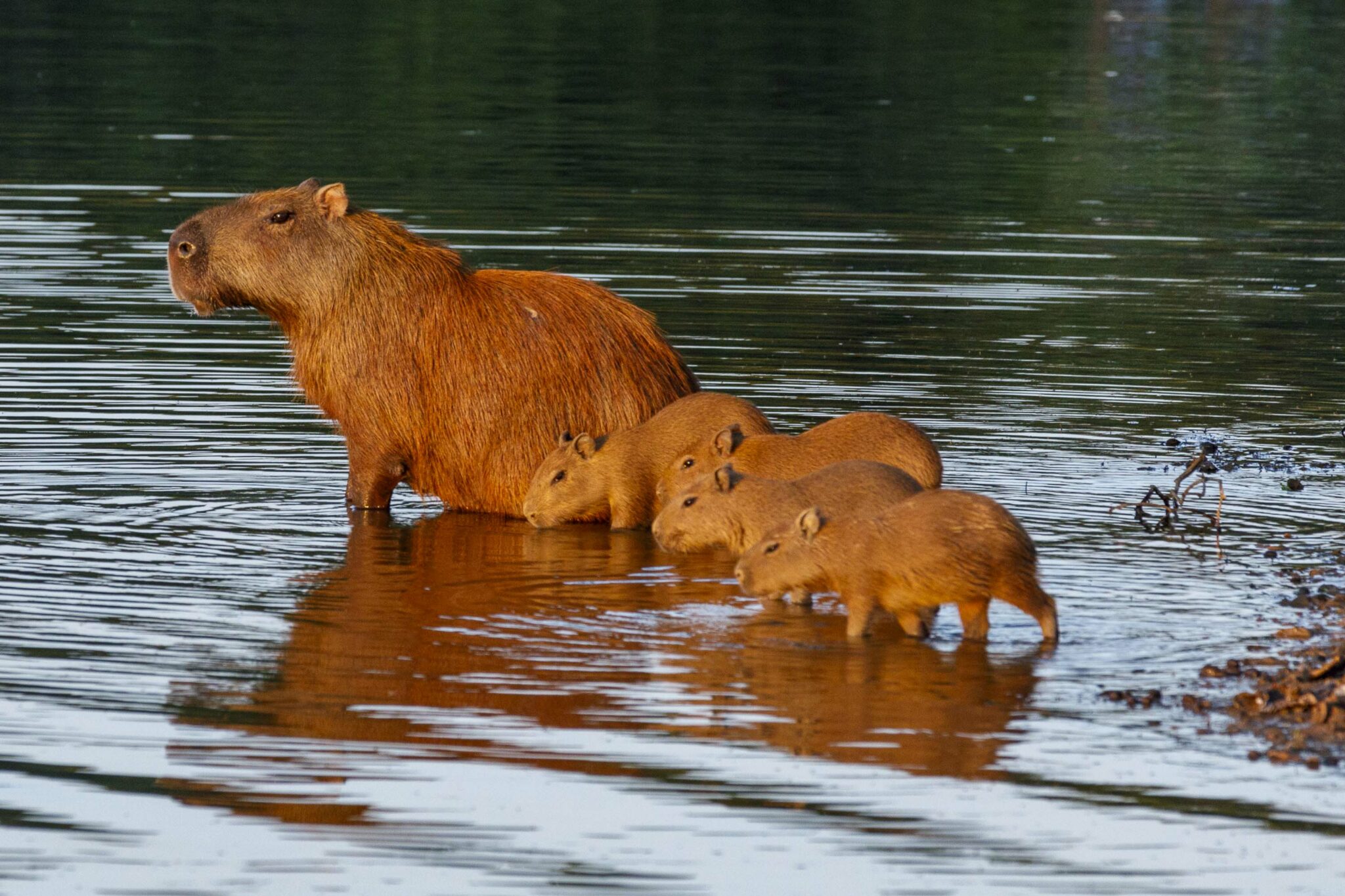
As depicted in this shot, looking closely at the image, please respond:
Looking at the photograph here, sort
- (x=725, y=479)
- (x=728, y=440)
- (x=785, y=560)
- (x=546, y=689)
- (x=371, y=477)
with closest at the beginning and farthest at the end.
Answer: (x=546, y=689), (x=785, y=560), (x=725, y=479), (x=728, y=440), (x=371, y=477)

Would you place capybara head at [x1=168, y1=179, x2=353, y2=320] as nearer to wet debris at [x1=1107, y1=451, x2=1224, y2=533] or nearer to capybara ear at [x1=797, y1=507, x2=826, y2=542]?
capybara ear at [x1=797, y1=507, x2=826, y2=542]

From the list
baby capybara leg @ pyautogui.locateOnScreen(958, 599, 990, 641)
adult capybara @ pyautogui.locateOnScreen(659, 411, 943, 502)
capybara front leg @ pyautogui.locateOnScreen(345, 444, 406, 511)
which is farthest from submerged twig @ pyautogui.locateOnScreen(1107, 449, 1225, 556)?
capybara front leg @ pyautogui.locateOnScreen(345, 444, 406, 511)

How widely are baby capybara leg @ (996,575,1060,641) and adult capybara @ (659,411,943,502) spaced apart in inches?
63.6

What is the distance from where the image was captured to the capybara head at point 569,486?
383 inches

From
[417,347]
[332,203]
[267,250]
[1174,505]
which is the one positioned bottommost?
[1174,505]

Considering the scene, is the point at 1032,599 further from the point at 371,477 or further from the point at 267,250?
the point at 267,250

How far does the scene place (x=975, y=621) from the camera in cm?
775

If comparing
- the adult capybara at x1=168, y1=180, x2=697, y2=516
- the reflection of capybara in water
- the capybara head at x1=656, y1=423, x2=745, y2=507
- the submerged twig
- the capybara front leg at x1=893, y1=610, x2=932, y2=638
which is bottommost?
the reflection of capybara in water

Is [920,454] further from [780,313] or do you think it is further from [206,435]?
[780,313]

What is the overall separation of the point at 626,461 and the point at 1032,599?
2.68 metres

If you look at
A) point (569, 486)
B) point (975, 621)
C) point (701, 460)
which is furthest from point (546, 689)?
point (569, 486)

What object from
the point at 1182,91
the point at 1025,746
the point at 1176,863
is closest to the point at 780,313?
the point at 1025,746

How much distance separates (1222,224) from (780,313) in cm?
605

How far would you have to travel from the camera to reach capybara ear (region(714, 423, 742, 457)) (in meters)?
9.35
